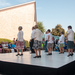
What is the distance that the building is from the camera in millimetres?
16953

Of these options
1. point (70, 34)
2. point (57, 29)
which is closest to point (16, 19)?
point (70, 34)

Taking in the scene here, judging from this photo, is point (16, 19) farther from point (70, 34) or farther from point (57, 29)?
point (57, 29)

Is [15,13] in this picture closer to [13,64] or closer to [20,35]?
[20,35]

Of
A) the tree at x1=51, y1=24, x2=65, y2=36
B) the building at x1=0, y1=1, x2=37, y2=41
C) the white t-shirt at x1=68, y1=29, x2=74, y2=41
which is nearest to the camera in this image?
the white t-shirt at x1=68, y1=29, x2=74, y2=41

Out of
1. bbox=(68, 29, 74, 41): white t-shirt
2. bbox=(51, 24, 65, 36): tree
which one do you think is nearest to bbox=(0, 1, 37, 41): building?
bbox=(68, 29, 74, 41): white t-shirt

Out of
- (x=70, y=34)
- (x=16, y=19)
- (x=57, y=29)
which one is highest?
(x=57, y=29)

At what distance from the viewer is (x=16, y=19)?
712 inches

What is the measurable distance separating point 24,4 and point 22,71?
1572 cm

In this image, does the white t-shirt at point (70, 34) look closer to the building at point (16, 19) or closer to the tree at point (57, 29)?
the building at point (16, 19)

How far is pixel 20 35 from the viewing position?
6555 millimetres

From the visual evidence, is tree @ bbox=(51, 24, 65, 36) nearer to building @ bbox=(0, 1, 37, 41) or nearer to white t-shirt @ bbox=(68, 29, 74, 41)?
building @ bbox=(0, 1, 37, 41)

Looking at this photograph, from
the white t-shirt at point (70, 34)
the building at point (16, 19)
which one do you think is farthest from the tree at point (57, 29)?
the white t-shirt at point (70, 34)

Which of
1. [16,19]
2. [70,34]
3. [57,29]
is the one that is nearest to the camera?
[70,34]

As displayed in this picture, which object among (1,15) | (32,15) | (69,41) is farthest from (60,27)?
(69,41)
